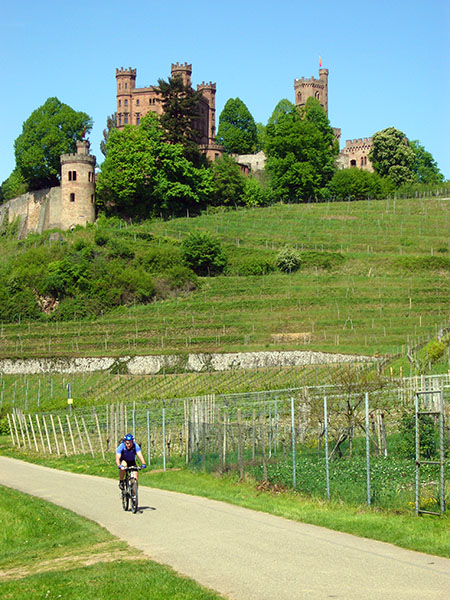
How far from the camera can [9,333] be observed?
7044cm

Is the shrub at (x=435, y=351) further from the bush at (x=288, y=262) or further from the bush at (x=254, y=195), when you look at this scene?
the bush at (x=254, y=195)

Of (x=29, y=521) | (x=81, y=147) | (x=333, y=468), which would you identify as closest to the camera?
Result: (x=29, y=521)

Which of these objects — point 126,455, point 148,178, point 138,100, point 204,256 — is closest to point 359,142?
point 138,100

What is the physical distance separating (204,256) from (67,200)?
91.3 feet

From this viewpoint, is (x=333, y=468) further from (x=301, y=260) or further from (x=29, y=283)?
(x=29, y=283)

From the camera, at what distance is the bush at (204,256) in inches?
3209

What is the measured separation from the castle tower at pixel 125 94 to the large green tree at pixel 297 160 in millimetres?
23324

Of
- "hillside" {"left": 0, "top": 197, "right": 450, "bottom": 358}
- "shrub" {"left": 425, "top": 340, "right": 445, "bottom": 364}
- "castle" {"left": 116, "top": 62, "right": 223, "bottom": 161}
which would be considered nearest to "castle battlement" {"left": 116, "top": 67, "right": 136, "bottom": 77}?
"castle" {"left": 116, "top": 62, "right": 223, "bottom": 161}

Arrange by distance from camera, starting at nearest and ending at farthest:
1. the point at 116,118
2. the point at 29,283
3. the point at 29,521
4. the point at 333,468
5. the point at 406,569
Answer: the point at 406,569 < the point at 29,521 < the point at 333,468 < the point at 29,283 < the point at 116,118

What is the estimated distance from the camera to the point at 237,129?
138 meters

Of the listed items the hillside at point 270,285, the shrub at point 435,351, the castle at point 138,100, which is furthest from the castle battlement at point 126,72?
the shrub at point 435,351

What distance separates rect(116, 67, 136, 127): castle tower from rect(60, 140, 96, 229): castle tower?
85.2 feet

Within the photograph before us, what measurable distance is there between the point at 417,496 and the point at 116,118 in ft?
398

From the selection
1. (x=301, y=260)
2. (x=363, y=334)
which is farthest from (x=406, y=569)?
(x=301, y=260)
